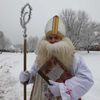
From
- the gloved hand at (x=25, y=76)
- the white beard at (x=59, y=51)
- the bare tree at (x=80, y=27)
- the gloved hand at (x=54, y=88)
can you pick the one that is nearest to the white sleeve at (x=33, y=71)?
the gloved hand at (x=25, y=76)

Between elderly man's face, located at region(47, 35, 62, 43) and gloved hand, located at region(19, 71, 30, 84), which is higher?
elderly man's face, located at region(47, 35, 62, 43)

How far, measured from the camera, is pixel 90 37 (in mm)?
57812

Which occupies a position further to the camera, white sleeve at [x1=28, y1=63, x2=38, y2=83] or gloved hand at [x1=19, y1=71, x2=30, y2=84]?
gloved hand at [x1=19, y1=71, x2=30, y2=84]

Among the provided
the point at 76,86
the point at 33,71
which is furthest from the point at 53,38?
the point at 76,86

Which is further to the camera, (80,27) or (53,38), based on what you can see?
(80,27)

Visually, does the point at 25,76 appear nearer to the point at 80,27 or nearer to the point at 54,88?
the point at 54,88

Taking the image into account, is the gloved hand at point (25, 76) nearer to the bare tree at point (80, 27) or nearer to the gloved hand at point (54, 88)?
the gloved hand at point (54, 88)

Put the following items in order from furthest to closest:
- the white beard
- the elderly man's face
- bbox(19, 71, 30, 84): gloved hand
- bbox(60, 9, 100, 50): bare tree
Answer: bbox(60, 9, 100, 50): bare tree → bbox(19, 71, 30, 84): gloved hand → the elderly man's face → the white beard

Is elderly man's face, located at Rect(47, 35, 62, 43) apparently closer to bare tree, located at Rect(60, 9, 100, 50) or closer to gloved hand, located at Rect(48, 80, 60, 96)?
gloved hand, located at Rect(48, 80, 60, 96)

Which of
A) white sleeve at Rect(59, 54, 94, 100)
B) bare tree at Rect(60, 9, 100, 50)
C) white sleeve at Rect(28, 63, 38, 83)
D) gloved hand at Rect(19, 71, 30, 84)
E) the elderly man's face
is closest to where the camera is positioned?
white sleeve at Rect(59, 54, 94, 100)

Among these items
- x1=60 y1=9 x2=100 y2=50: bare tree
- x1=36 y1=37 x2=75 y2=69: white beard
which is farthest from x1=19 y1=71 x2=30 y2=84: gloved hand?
x1=60 y1=9 x2=100 y2=50: bare tree

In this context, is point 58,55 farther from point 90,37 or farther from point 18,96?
point 90,37

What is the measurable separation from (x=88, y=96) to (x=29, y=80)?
17.9 feet

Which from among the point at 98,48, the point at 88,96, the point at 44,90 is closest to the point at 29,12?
the point at 44,90
